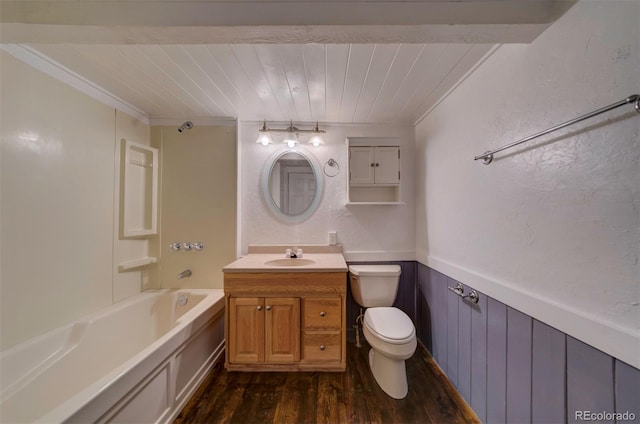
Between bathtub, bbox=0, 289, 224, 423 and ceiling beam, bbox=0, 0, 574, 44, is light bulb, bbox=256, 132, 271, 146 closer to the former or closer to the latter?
ceiling beam, bbox=0, 0, 574, 44

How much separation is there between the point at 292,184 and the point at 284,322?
1.25 m

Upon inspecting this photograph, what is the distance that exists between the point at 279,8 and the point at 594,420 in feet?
6.27

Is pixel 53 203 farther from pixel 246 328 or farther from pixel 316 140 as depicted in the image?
pixel 316 140

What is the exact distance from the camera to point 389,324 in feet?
5.06

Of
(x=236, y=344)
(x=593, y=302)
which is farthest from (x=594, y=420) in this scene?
(x=236, y=344)

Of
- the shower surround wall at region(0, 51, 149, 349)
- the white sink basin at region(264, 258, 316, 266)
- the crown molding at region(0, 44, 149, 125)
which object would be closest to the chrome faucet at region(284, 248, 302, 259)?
the white sink basin at region(264, 258, 316, 266)

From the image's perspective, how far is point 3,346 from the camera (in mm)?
1152

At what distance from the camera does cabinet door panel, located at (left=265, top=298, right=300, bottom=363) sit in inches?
64.8

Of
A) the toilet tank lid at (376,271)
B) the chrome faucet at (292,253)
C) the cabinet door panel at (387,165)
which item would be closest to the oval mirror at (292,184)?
the chrome faucet at (292,253)

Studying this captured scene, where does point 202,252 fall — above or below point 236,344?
above

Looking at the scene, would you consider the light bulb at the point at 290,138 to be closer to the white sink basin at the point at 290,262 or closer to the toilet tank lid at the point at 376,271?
the white sink basin at the point at 290,262

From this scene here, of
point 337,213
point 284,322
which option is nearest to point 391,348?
point 284,322

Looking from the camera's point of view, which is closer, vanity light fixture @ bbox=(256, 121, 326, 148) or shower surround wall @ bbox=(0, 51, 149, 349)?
shower surround wall @ bbox=(0, 51, 149, 349)

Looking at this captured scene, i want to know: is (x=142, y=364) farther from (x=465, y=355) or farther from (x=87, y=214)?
(x=465, y=355)
